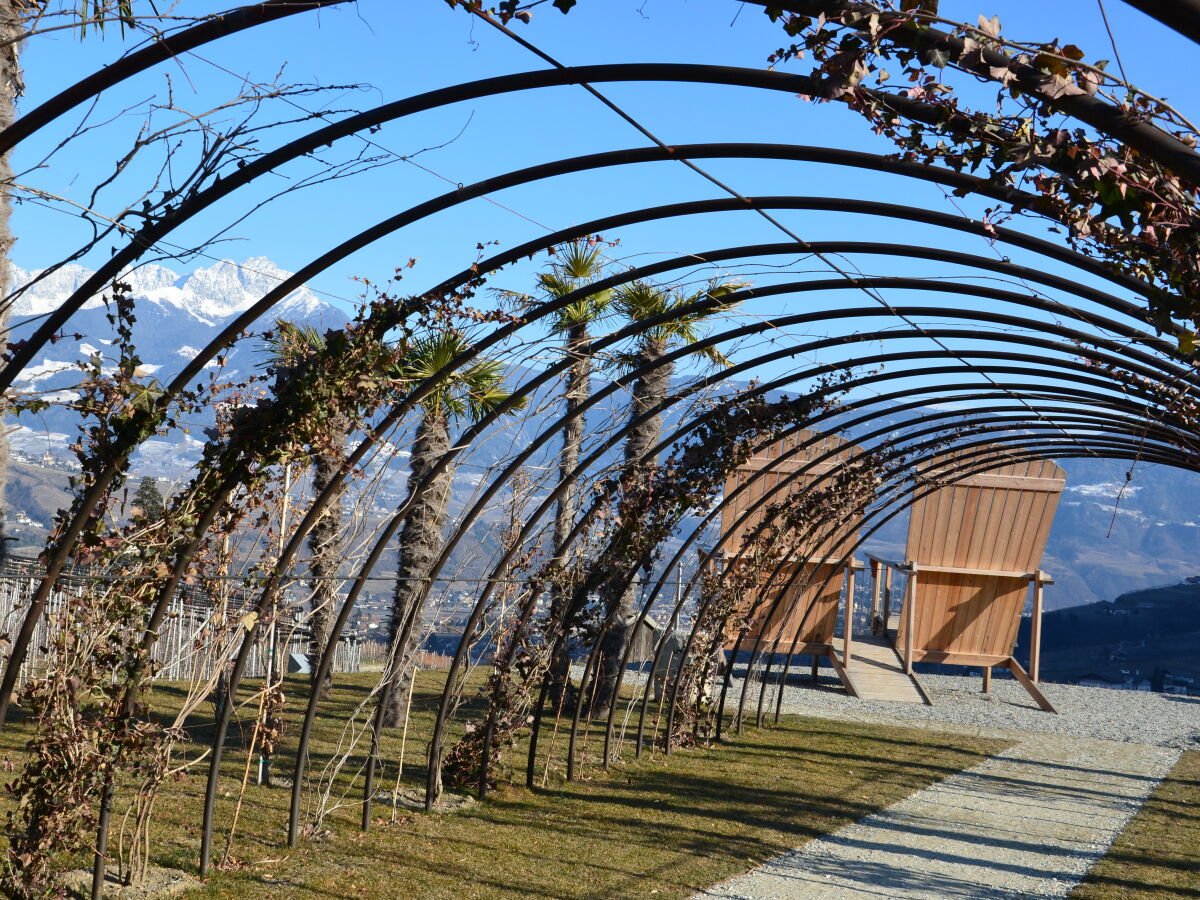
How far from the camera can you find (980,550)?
1658 centimetres

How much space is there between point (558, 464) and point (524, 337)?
A: 2.30 m

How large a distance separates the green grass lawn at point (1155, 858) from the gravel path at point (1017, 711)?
4612mm

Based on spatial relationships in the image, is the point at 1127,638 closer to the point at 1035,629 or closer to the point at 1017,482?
the point at 1035,629

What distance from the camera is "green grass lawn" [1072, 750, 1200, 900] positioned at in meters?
6.59

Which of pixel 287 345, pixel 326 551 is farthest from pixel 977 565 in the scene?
pixel 287 345

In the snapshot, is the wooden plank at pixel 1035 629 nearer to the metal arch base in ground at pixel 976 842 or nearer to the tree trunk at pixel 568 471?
the metal arch base in ground at pixel 976 842

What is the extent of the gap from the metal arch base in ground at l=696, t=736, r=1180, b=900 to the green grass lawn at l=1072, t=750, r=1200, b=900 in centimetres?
12

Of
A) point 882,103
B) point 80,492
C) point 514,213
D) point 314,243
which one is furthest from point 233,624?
point 882,103

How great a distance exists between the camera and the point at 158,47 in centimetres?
293

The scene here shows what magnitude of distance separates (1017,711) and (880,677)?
2120mm

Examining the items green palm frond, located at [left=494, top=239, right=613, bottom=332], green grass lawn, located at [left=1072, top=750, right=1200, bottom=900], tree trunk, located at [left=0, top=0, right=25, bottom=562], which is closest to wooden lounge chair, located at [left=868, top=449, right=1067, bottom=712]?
green grass lawn, located at [left=1072, top=750, right=1200, bottom=900]

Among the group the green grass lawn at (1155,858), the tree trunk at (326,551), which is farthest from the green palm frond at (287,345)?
the green grass lawn at (1155,858)

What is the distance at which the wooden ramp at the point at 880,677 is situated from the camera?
16.6 meters

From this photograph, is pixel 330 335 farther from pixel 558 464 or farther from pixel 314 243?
pixel 558 464
